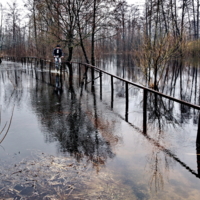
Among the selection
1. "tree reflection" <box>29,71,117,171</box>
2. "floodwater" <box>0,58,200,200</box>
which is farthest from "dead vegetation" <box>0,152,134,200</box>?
"tree reflection" <box>29,71,117,171</box>

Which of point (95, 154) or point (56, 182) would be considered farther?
point (95, 154)

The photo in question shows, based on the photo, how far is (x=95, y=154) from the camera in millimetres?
4527

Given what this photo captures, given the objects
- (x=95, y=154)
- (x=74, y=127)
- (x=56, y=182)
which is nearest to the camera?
(x=56, y=182)

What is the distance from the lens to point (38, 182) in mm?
3576

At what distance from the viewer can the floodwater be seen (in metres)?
3.46

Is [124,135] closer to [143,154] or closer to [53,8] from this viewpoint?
[143,154]

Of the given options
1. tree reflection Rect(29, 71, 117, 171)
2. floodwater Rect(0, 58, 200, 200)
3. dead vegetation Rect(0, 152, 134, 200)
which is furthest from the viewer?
tree reflection Rect(29, 71, 117, 171)

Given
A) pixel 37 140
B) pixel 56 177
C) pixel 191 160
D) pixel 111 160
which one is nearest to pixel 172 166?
pixel 191 160

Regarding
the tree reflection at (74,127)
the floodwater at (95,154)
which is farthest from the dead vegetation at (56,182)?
the tree reflection at (74,127)

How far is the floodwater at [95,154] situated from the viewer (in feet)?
11.3

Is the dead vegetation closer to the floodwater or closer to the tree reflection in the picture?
the floodwater

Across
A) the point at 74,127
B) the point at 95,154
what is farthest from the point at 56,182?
the point at 74,127

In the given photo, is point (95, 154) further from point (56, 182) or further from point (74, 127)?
point (74, 127)

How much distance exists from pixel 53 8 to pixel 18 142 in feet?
58.1
